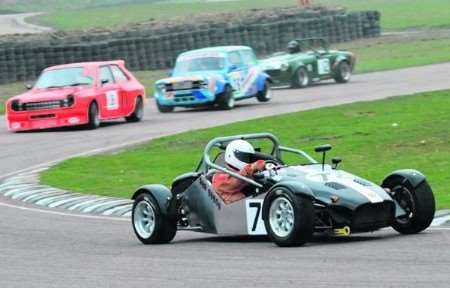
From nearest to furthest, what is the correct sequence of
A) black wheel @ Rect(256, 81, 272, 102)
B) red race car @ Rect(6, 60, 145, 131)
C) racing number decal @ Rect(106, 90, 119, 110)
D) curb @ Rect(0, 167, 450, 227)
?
curb @ Rect(0, 167, 450, 227) < red race car @ Rect(6, 60, 145, 131) < racing number decal @ Rect(106, 90, 119, 110) < black wheel @ Rect(256, 81, 272, 102)

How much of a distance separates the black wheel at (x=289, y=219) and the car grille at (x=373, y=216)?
39 centimetres

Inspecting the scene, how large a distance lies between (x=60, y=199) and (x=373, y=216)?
5960 mm

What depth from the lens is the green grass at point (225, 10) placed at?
58.1 meters

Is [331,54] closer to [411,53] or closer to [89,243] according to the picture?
[411,53]

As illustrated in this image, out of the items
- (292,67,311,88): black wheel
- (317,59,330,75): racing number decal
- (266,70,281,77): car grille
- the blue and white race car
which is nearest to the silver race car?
the blue and white race car

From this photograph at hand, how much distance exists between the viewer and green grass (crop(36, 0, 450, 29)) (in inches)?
2288

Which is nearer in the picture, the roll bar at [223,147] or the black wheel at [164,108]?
the roll bar at [223,147]

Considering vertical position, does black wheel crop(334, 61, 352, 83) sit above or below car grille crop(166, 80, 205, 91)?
below

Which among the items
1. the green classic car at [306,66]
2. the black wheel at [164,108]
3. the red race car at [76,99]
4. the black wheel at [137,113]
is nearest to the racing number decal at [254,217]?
the red race car at [76,99]

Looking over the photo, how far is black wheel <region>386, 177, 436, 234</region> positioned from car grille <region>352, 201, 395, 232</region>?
32 cm

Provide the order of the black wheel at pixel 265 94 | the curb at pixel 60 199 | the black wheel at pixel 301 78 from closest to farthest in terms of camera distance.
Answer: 1. the curb at pixel 60 199
2. the black wheel at pixel 265 94
3. the black wheel at pixel 301 78

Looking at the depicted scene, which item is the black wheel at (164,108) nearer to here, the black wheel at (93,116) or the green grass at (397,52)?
the black wheel at (93,116)

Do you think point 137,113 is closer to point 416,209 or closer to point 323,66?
point 323,66

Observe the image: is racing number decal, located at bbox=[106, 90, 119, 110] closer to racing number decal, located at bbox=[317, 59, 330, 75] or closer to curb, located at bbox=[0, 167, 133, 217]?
curb, located at bbox=[0, 167, 133, 217]
